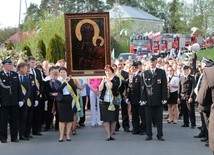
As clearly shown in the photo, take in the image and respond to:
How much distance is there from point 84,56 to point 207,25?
61.8m

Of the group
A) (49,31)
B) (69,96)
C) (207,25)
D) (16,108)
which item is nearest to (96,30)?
(69,96)

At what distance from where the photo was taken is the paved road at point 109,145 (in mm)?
10125

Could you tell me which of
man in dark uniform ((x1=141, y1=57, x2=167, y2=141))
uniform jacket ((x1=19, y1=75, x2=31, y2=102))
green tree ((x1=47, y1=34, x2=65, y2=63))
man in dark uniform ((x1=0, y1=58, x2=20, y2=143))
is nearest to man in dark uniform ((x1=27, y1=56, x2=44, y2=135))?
uniform jacket ((x1=19, y1=75, x2=31, y2=102))

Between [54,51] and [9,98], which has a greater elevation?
[54,51]

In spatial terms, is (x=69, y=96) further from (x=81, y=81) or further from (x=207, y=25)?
(x=207, y=25)

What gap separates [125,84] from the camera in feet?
42.7

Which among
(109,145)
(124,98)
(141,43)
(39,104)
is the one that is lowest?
(109,145)

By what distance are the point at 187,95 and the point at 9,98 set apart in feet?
17.0

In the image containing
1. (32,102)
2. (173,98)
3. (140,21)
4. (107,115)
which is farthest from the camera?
(140,21)

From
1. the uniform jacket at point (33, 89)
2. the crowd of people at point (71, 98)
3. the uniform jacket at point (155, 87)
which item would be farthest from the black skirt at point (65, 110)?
the uniform jacket at point (155, 87)

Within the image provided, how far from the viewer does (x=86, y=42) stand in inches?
472

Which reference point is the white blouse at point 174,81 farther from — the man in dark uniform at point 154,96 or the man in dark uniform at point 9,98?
the man in dark uniform at point 9,98

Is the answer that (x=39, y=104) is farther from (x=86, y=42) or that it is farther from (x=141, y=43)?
(x=141, y=43)

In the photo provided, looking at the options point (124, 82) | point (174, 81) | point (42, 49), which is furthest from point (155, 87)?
point (42, 49)
